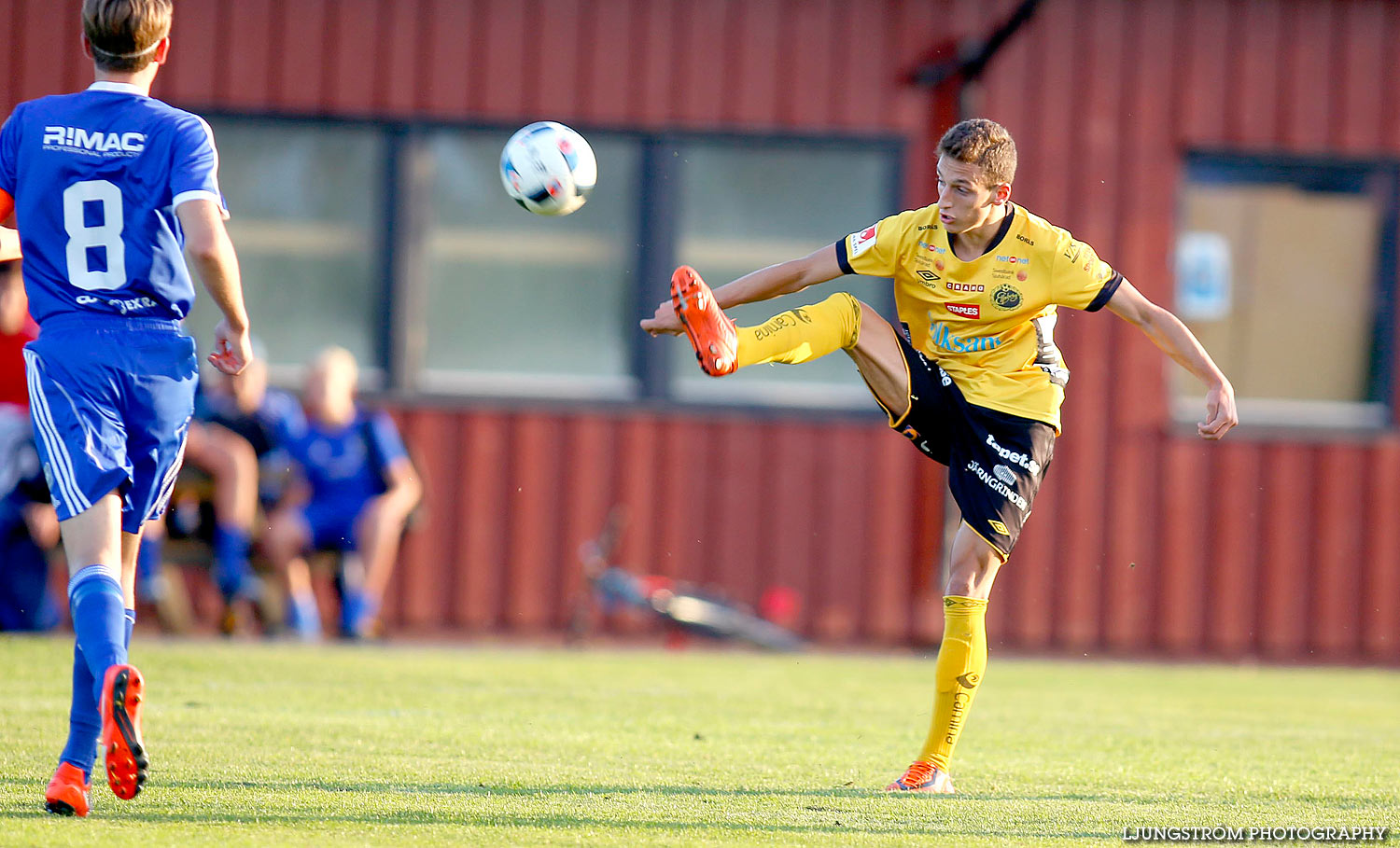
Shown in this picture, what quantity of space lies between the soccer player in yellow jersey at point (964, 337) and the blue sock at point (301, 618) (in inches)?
214

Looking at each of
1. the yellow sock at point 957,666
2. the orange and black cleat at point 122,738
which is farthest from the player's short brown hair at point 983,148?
the orange and black cleat at point 122,738

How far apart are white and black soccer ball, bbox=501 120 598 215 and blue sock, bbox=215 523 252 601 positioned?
176 inches

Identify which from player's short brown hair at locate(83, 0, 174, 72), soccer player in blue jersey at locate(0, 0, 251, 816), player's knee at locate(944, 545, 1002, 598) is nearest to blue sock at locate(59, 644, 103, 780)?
soccer player in blue jersey at locate(0, 0, 251, 816)

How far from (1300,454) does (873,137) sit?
3.62 metres

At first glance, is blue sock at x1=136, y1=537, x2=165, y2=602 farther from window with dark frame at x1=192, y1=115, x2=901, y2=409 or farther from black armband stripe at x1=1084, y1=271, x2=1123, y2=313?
black armband stripe at x1=1084, y1=271, x2=1123, y2=313

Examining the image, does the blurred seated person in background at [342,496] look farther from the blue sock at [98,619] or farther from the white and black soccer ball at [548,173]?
the blue sock at [98,619]

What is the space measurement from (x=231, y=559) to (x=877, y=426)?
4267mm

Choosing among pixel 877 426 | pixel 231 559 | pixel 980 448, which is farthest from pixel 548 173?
pixel 877 426

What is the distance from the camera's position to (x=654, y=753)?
5.71 metres

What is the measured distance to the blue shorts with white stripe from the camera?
13.7ft

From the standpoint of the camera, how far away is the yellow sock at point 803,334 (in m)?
5.09

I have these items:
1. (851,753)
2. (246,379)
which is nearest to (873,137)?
(246,379)

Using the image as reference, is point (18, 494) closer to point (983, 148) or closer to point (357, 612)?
point (357, 612)

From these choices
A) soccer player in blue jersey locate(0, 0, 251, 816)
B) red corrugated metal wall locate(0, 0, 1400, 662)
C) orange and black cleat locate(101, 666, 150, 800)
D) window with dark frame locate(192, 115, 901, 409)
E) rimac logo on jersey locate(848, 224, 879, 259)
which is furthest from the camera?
window with dark frame locate(192, 115, 901, 409)
